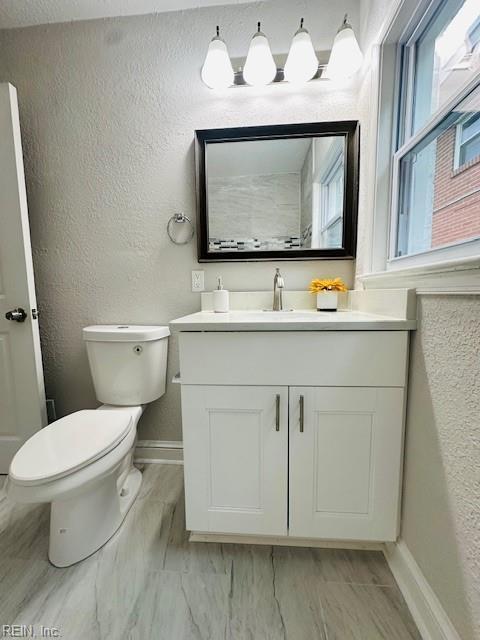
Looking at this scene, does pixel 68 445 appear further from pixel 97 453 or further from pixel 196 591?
pixel 196 591

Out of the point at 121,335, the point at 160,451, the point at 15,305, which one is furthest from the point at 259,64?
the point at 160,451

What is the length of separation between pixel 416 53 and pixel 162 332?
4.84 feet

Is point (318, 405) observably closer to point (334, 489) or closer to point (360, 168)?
point (334, 489)

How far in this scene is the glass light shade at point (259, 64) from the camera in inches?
47.5

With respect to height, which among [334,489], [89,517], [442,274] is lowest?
[89,517]

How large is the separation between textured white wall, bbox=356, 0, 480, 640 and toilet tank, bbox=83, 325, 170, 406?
41.5 inches

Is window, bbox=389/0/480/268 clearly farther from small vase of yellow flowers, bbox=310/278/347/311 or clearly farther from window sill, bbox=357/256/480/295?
small vase of yellow flowers, bbox=310/278/347/311

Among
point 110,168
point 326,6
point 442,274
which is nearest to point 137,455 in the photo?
point 110,168

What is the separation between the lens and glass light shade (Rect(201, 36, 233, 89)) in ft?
4.00

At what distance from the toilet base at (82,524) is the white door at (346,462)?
2.27 ft

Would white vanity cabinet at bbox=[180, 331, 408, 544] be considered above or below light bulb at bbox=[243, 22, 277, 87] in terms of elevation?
below

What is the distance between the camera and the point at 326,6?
1278 millimetres

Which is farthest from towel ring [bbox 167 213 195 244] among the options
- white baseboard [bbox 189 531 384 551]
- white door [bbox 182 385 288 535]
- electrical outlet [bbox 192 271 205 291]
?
white baseboard [bbox 189 531 384 551]

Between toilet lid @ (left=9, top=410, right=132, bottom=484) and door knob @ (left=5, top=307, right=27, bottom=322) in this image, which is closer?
toilet lid @ (left=9, top=410, right=132, bottom=484)
